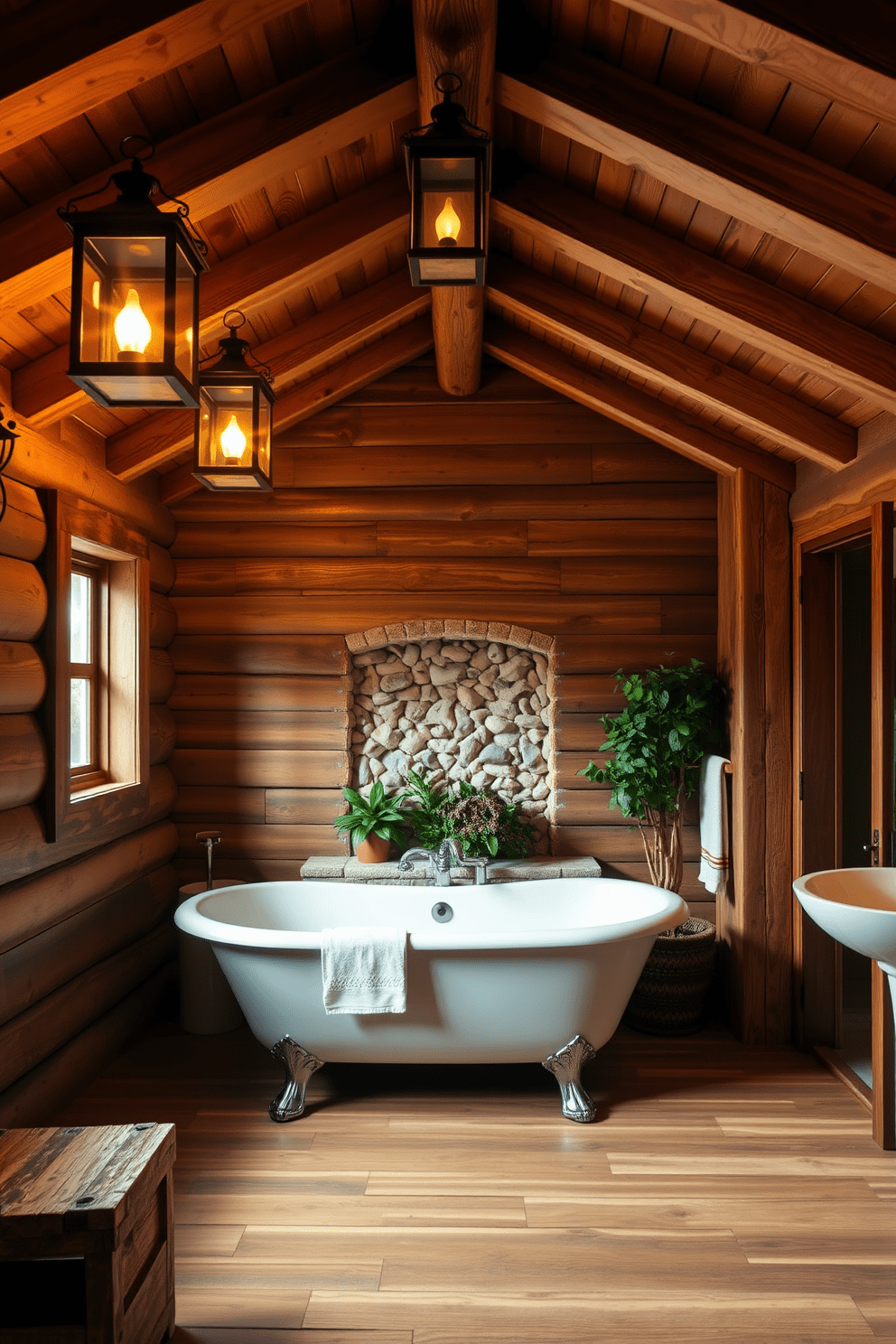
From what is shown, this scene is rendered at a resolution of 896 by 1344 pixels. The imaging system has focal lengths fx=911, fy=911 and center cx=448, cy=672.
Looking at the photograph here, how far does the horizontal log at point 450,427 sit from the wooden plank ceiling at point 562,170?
88 cm

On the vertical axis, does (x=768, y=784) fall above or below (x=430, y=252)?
below

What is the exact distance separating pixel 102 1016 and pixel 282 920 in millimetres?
819

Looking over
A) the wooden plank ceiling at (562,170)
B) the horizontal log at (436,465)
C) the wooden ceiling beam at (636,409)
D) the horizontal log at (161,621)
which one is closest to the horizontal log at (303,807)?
the horizontal log at (161,621)

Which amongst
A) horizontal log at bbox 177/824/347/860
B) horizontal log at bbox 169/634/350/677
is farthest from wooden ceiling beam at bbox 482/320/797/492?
horizontal log at bbox 177/824/347/860

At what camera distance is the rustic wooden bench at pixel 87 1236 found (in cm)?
188

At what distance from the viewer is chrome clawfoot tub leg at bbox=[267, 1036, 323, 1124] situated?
335cm

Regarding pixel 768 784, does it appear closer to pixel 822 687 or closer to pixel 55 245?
pixel 822 687

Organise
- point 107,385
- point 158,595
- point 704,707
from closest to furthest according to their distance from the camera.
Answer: point 107,385 < point 704,707 < point 158,595

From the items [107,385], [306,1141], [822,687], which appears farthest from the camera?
[822,687]

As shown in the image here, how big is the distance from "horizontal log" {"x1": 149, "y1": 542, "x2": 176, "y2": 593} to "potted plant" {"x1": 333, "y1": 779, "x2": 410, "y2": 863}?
4.51 ft

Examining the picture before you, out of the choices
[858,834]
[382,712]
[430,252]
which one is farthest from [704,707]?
[430,252]

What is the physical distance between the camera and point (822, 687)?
12.9 feet

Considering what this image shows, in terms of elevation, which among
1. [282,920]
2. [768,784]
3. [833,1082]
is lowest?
[833,1082]

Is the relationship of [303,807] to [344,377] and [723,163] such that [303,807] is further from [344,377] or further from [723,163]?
[723,163]
